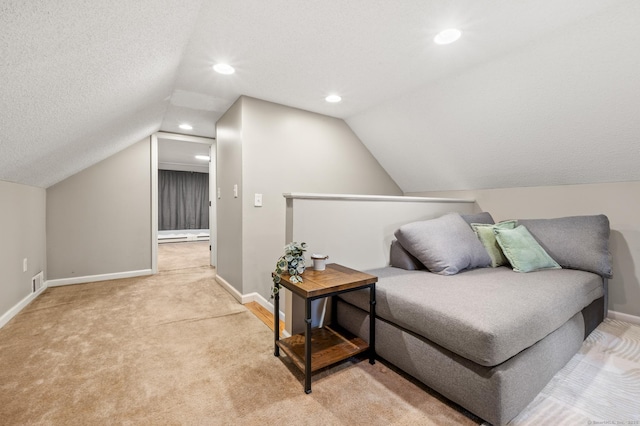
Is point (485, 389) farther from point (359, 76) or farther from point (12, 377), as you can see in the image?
point (12, 377)

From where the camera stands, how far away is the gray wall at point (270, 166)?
280 cm

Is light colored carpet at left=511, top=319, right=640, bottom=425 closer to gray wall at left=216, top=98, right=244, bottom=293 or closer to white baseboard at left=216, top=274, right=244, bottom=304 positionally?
white baseboard at left=216, top=274, right=244, bottom=304

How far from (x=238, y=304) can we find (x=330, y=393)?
62.0 inches

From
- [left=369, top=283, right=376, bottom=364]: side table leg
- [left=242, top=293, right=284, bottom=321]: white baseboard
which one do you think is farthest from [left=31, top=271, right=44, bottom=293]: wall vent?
[left=369, top=283, right=376, bottom=364]: side table leg

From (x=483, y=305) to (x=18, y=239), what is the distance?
369 centimetres

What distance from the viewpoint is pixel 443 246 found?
2102mm

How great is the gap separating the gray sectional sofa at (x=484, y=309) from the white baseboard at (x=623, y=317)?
0.28 meters

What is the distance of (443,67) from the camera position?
2.20m

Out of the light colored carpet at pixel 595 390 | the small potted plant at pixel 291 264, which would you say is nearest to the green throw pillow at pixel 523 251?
the light colored carpet at pixel 595 390

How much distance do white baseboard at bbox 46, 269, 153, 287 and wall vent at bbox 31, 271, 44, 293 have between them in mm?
204

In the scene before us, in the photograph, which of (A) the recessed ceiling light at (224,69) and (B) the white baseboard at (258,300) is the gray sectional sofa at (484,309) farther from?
(A) the recessed ceiling light at (224,69)

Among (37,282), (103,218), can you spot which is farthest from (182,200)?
(37,282)

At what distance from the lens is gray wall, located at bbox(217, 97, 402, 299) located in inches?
110

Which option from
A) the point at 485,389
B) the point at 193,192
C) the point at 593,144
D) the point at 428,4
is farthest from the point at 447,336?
the point at 193,192
